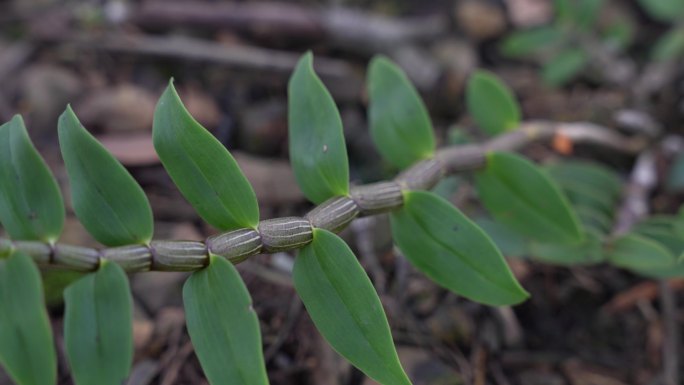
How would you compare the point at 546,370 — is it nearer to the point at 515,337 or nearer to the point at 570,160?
the point at 515,337

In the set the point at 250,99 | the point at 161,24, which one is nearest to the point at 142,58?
the point at 161,24

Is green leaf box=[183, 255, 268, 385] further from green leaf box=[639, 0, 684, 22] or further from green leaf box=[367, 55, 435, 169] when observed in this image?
green leaf box=[639, 0, 684, 22]

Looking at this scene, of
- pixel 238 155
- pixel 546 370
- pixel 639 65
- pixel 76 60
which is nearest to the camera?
pixel 546 370

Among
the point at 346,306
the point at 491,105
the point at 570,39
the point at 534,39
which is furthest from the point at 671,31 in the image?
the point at 346,306

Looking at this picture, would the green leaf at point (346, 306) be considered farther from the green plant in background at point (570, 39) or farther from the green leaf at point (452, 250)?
the green plant in background at point (570, 39)

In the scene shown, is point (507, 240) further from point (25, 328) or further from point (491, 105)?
point (25, 328)

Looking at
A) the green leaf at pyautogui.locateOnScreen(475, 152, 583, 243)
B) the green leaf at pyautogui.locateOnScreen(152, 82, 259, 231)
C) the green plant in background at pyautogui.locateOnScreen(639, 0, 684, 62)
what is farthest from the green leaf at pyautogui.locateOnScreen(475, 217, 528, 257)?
the green plant in background at pyautogui.locateOnScreen(639, 0, 684, 62)
